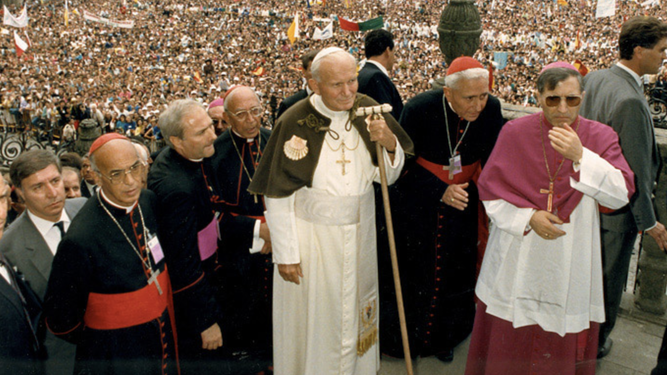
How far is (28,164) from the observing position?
2.96 metres

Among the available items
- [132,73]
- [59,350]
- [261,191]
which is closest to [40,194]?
[59,350]

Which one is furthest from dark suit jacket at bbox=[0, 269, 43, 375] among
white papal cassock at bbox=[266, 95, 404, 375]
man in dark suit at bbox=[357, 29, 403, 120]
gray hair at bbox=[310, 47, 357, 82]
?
man in dark suit at bbox=[357, 29, 403, 120]

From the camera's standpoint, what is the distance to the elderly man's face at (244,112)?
12.0ft

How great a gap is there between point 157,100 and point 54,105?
345 cm

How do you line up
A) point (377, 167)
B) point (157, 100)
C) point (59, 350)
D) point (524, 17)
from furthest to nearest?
1. point (524, 17)
2. point (157, 100)
3. point (377, 167)
4. point (59, 350)

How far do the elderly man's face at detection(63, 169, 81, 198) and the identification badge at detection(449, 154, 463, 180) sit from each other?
263 cm

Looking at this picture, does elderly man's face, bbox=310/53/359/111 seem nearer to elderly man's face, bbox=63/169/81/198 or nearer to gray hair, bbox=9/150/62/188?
gray hair, bbox=9/150/62/188

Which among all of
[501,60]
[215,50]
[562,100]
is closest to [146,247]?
[562,100]

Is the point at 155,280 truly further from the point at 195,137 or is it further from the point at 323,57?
the point at 323,57

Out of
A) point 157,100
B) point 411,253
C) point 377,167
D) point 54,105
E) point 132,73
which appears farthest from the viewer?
point 132,73

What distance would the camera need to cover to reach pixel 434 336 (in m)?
3.77

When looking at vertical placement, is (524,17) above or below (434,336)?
above

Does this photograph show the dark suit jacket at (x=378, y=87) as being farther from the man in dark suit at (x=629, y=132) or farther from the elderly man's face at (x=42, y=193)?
the elderly man's face at (x=42, y=193)

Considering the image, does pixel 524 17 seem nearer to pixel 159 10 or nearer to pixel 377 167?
pixel 159 10
